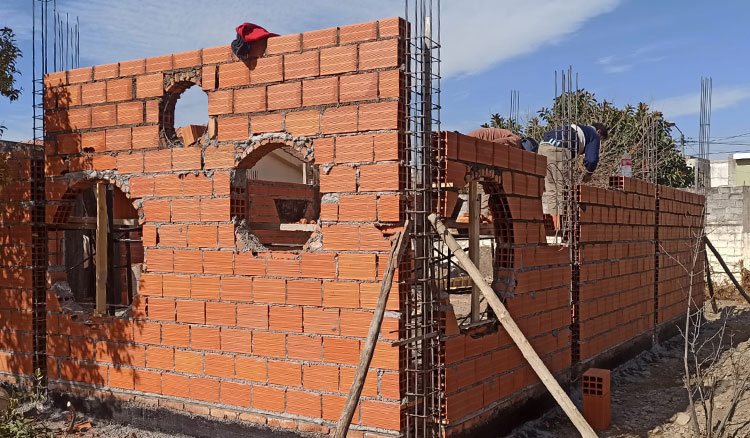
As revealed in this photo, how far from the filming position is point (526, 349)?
4168mm

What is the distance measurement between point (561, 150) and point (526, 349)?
4.27 metres

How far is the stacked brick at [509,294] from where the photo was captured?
16.9 feet

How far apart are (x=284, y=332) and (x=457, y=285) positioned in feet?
22.6

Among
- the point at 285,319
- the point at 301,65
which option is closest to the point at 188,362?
the point at 285,319

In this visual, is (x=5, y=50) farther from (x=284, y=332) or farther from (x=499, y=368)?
(x=499, y=368)

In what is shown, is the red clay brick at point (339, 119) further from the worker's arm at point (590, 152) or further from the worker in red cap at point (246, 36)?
the worker's arm at point (590, 152)

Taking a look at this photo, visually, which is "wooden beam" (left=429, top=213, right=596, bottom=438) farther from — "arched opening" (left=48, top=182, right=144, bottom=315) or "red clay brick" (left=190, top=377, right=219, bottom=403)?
"arched opening" (left=48, top=182, right=144, bottom=315)

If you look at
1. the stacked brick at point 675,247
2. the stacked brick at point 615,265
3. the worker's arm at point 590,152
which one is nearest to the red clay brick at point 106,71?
the stacked brick at point 615,265

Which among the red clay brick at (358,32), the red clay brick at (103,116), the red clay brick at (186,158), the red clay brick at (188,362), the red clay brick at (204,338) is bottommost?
the red clay brick at (188,362)

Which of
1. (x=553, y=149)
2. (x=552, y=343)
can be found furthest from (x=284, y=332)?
(x=553, y=149)

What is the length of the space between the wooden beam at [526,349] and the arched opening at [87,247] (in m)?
3.74

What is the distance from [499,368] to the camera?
227 inches

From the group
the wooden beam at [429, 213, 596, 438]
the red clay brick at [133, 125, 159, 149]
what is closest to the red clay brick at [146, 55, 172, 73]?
the red clay brick at [133, 125, 159, 149]

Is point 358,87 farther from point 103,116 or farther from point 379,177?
point 103,116
